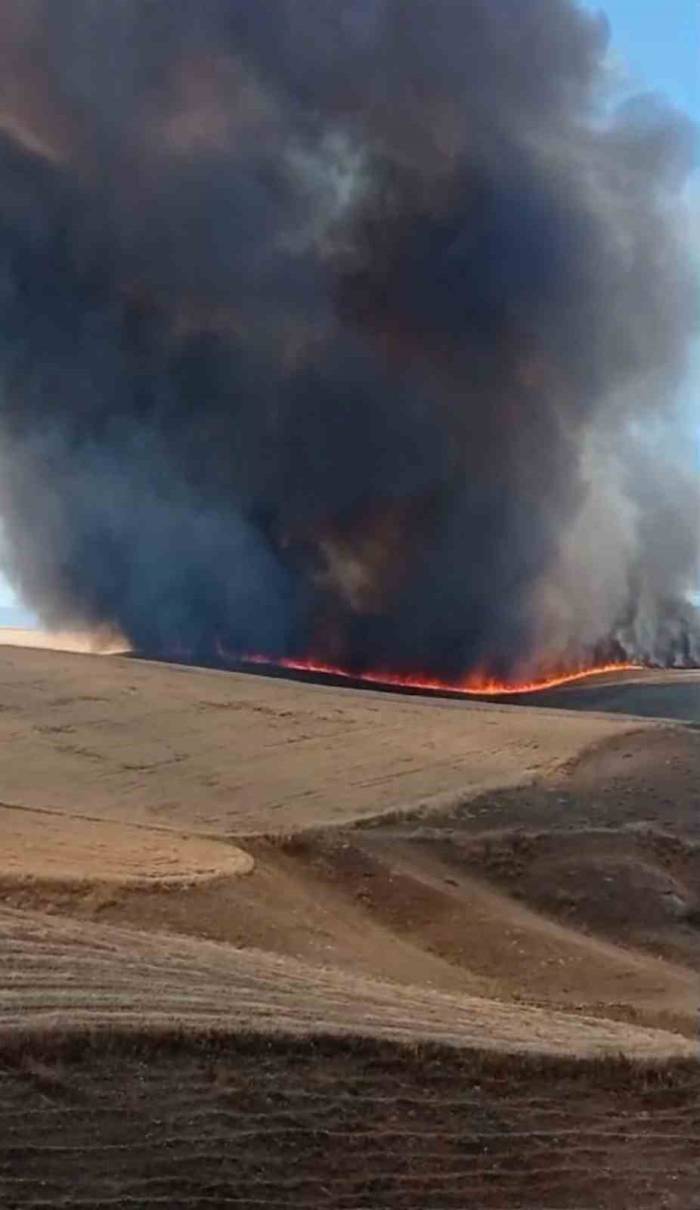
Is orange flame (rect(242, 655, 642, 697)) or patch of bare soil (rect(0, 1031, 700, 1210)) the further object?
orange flame (rect(242, 655, 642, 697))

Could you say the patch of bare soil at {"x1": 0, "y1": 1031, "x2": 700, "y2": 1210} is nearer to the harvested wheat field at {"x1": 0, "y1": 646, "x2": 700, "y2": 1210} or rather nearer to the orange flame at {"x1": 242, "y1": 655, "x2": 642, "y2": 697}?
the harvested wheat field at {"x1": 0, "y1": 646, "x2": 700, "y2": 1210}

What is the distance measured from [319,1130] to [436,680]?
Answer: 27.8 metres

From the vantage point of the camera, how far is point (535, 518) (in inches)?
1328

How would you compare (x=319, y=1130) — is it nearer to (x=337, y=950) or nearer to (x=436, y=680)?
(x=337, y=950)

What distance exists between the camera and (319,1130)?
579 centimetres

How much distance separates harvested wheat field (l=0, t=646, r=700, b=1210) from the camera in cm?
561

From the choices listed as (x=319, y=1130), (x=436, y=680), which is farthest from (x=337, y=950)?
(x=436, y=680)

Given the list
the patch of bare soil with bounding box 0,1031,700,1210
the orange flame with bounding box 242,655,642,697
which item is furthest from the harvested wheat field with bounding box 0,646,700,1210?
the orange flame with bounding box 242,655,642,697

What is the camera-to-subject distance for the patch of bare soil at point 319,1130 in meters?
5.25

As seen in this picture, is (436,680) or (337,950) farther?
(436,680)

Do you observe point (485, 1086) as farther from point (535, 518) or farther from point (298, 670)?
point (535, 518)

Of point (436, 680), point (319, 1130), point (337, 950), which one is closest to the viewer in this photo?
A: point (319, 1130)

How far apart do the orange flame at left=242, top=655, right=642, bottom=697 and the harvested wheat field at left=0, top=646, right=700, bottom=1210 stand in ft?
35.9

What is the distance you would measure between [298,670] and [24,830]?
1868 centimetres
